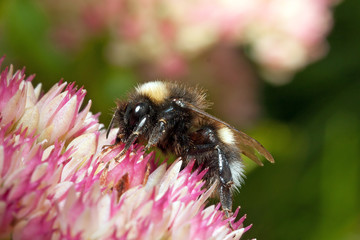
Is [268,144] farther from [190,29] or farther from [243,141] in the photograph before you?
[243,141]

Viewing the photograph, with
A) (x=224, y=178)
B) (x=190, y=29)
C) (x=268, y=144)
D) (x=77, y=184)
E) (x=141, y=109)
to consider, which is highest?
(x=190, y=29)

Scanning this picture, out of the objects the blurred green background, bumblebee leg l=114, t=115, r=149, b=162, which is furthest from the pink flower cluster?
the blurred green background

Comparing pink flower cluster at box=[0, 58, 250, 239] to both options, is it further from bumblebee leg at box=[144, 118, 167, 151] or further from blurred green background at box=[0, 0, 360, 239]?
blurred green background at box=[0, 0, 360, 239]

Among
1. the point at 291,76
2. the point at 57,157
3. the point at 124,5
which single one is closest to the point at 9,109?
the point at 57,157

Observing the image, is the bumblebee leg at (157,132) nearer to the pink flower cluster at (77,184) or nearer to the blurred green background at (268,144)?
the pink flower cluster at (77,184)

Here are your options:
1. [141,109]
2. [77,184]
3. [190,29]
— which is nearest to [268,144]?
[190,29]

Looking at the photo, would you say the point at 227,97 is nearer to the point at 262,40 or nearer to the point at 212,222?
the point at 262,40
